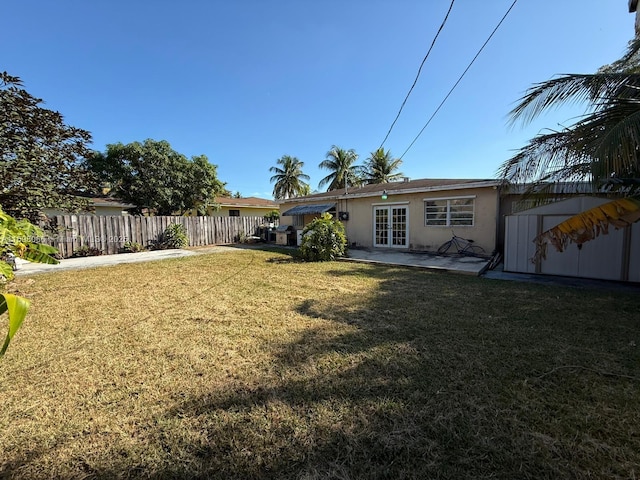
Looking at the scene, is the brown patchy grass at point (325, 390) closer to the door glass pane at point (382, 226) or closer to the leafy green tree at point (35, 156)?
the leafy green tree at point (35, 156)

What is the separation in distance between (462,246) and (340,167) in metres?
20.4

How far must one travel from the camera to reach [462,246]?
419 inches

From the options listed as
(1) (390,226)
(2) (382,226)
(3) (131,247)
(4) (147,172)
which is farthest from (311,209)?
(4) (147,172)

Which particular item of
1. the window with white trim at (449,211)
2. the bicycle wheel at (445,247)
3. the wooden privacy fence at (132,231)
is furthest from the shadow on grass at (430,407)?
the wooden privacy fence at (132,231)

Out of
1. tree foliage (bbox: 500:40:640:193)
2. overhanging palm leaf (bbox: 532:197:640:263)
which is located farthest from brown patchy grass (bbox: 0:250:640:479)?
tree foliage (bbox: 500:40:640:193)

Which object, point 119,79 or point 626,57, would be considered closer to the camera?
point 626,57

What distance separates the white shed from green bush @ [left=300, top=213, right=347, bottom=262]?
17.4 feet

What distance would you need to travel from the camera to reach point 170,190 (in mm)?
18594

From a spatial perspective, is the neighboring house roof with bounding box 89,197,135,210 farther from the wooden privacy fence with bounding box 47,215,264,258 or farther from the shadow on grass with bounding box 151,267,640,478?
the shadow on grass with bounding box 151,267,640,478

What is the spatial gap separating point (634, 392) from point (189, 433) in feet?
12.5

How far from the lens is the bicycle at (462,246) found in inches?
406

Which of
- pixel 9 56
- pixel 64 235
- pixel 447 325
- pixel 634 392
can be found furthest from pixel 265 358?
pixel 64 235

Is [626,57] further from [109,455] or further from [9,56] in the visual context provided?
[9,56]

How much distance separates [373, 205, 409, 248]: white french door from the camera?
12430mm
